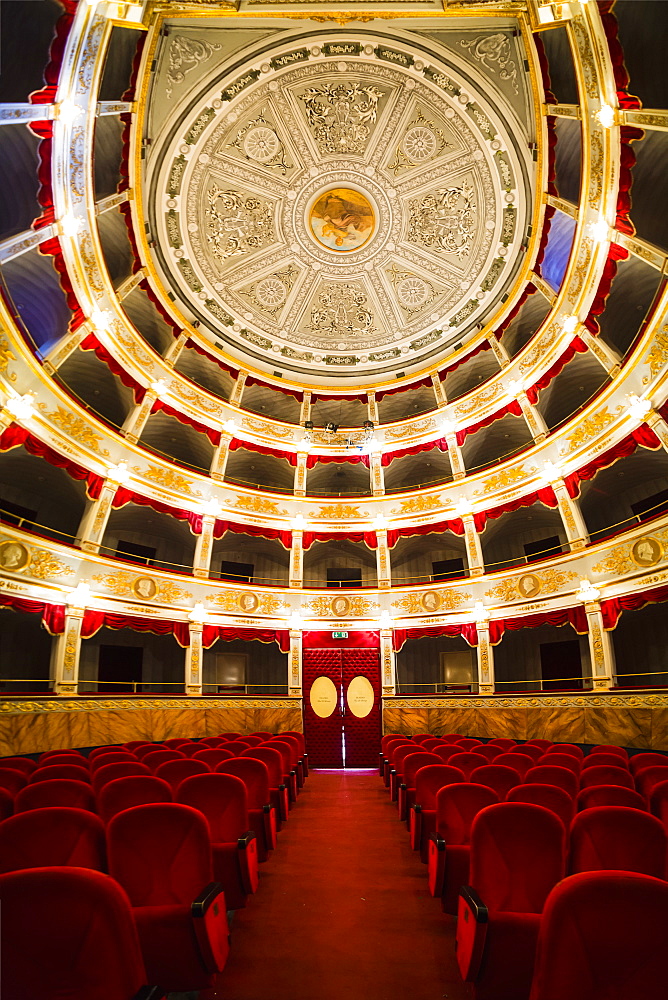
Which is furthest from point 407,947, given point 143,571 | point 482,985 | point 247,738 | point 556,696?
point 143,571

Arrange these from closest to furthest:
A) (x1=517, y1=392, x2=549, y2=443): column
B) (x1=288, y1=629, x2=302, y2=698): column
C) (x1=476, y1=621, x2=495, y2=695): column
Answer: (x1=476, y1=621, x2=495, y2=695): column < (x1=517, y1=392, x2=549, y2=443): column < (x1=288, y1=629, x2=302, y2=698): column

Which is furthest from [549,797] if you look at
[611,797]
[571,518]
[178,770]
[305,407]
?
[305,407]

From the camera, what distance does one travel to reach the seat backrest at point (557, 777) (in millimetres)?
5262

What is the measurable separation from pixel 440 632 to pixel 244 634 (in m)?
6.84

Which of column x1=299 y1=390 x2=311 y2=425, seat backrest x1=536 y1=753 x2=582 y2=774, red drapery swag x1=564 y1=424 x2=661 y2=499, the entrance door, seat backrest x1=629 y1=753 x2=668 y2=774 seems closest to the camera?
seat backrest x1=536 y1=753 x2=582 y2=774

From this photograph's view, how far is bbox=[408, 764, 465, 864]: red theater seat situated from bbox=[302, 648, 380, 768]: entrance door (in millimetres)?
13175

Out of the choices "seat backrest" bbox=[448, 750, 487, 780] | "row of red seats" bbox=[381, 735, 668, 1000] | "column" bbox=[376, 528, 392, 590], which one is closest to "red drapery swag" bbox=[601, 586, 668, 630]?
"column" bbox=[376, 528, 392, 590]

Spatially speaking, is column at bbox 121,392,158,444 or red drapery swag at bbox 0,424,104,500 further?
column at bbox 121,392,158,444

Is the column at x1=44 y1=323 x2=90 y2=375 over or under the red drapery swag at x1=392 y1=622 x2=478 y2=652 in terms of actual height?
over

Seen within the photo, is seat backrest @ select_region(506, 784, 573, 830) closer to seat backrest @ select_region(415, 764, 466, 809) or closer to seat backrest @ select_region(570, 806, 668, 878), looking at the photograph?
seat backrest @ select_region(570, 806, 668, 878)

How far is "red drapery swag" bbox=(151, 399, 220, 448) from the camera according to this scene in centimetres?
1854

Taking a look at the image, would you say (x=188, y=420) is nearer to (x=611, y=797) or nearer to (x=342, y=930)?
(x=342, y=930)

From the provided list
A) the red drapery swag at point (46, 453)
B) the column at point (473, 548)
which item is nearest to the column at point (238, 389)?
the red drapery swag at point (46, 453)

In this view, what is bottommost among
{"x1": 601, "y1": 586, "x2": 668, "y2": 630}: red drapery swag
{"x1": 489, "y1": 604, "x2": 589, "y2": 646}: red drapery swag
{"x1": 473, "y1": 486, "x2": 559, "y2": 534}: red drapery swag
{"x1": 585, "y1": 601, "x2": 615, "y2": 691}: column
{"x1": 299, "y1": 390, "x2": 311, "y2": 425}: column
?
{"x1": 585, "y1": 601, "x2": 615, "y2": 691}: column
